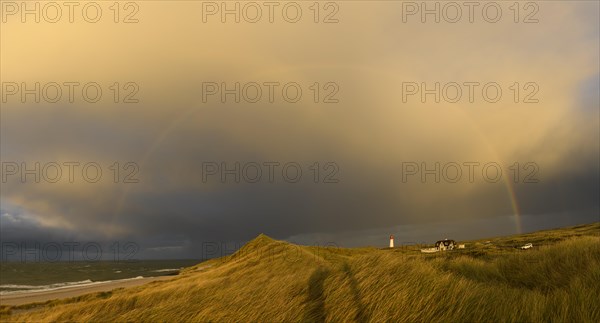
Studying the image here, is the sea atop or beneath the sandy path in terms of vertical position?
beneath

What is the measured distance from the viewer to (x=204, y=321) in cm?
800

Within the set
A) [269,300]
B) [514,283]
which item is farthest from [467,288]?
[514,283]

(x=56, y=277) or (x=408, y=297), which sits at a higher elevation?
(x=408, y=297)

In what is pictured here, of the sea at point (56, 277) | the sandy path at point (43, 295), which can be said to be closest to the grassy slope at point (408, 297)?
the sandy path at point (43, 295)

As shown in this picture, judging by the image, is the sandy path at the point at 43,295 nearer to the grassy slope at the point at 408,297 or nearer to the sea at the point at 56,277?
the sea at the point at 56,277

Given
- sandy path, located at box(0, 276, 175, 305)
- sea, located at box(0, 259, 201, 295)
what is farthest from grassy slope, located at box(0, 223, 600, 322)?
sea, located at box(0, 259, 201, 295)

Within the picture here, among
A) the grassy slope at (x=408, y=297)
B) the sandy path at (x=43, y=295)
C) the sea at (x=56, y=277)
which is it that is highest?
the grassy slope at (x=408, y=297)

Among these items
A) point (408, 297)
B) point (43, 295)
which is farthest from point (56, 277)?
point (408, 297)

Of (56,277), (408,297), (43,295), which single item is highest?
(408,297)

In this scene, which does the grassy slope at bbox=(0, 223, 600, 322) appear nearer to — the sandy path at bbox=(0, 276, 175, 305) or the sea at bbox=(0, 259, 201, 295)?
the sandy path at bbox=(0, 276, 175, 305)

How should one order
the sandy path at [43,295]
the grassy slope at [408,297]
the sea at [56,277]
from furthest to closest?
the sea at [56,277]
the sandy path at [43,295]
the grassy slope at [408,297]

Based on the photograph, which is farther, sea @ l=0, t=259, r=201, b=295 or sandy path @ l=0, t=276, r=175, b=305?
sea @ l=0, t=259, r=201, b=295

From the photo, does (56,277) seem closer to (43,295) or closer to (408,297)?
(43,295)

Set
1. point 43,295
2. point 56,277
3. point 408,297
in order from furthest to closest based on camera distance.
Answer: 1. point 56,277
2. point 43,295
3. point 408,297
